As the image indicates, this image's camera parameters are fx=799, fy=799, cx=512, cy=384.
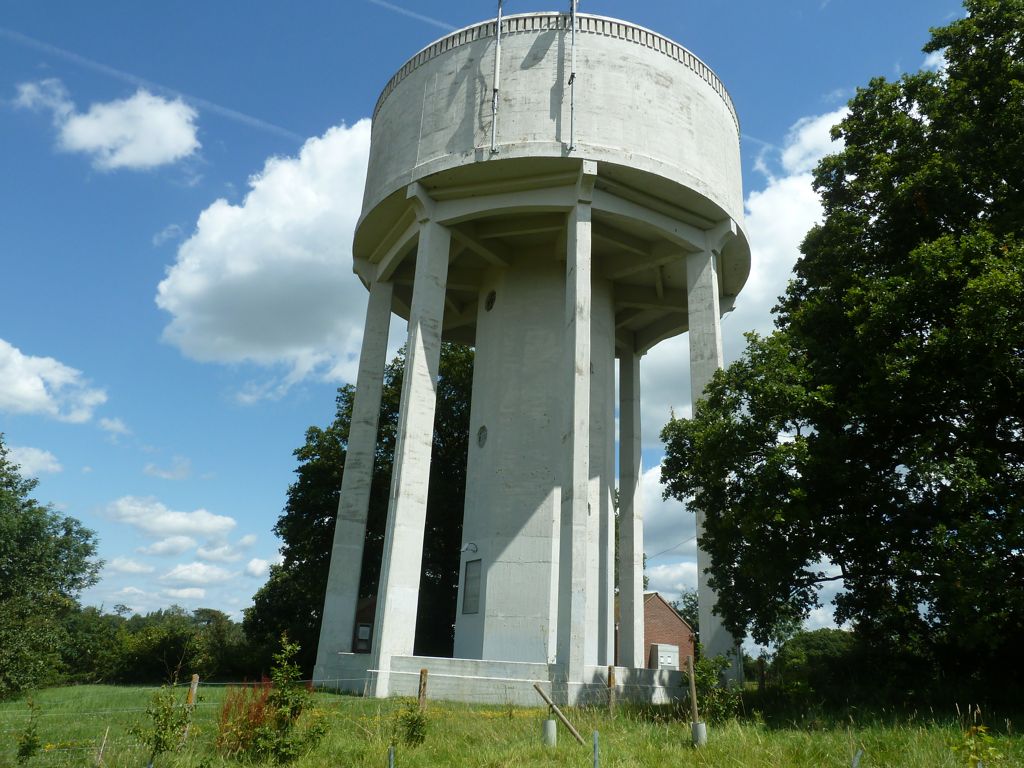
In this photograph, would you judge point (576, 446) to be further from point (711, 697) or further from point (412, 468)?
point (711, 697)

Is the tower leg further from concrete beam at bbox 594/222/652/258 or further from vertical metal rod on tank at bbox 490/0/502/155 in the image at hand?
vertical metal rod on tank at bbox 490/0/502/155

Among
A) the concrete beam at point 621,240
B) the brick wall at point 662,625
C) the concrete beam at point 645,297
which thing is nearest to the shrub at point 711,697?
the concrete beam at point 621,240

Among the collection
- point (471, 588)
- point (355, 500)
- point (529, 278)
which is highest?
point (529, 278)

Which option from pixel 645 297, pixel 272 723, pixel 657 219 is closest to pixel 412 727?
pixel 272 723

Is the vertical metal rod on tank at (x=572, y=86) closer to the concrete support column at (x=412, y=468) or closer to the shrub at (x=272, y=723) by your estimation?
the concrete support column at (x=412, y=468)

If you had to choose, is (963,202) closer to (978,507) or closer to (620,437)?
(978,507)

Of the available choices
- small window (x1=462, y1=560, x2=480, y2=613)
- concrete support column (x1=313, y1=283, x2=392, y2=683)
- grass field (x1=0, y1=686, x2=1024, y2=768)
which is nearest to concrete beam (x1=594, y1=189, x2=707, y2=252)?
concrete support column (x1=313, y1=283, x2=392, y2=683)

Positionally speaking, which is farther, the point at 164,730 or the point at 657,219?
the point at 657,219

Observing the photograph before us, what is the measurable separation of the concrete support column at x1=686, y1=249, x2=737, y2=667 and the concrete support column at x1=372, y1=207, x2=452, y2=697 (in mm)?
5567

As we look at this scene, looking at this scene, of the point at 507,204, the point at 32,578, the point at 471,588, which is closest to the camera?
the point at 507,204

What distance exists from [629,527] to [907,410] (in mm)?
10538

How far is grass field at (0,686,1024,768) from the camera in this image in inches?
327

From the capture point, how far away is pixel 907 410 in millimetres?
11750

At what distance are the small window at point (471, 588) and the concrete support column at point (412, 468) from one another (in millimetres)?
2000
